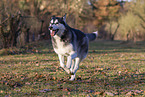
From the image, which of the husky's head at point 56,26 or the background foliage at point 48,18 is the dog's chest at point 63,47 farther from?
the background foliage at point 48,18

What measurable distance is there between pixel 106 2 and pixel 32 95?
196 ft

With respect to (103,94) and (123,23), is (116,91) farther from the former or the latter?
(123,23)

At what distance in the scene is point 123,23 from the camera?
40.5m

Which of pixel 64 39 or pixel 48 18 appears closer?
pixel 64 39

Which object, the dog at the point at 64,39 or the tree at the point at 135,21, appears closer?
the dog at the point at 64,39

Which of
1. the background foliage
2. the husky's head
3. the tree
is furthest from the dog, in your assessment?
the tree

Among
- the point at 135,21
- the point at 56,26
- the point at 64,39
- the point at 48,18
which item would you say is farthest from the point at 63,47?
the point at 135,21

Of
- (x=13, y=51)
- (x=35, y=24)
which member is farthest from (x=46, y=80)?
(x=35, y=24)

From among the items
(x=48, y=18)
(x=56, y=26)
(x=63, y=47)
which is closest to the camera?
(x=56, y=26)

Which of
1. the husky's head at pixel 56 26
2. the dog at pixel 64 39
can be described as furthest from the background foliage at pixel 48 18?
the husky's head at pixel 56 26

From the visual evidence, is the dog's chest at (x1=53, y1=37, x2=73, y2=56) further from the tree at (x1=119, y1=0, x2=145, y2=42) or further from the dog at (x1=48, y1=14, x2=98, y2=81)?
the tree at (x1=119, y1=0, x2=145, y2=42)

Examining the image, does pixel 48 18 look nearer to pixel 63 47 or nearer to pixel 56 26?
pixel 63 47

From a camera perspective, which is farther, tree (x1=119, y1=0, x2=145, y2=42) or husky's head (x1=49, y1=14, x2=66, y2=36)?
tree (x1=119, y1=0, x2=145, y2=42)

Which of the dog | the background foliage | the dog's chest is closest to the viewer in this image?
the dog
